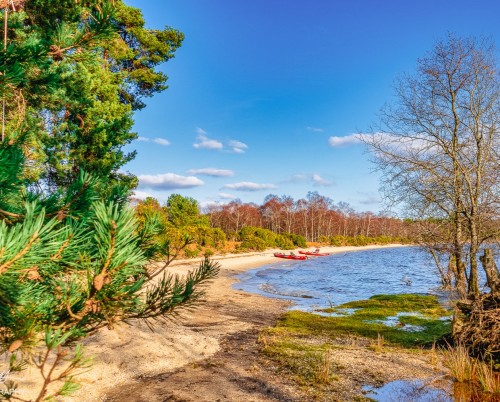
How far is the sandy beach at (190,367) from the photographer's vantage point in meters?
7.22

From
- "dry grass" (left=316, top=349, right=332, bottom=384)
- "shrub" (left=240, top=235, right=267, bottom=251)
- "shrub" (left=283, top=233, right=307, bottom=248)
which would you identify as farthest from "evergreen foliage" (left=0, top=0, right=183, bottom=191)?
"shrub" (left=283, top=233, right=307, bottom=248)

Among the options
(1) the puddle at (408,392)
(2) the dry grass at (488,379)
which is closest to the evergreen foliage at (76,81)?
(1) the puddle at (408,392)

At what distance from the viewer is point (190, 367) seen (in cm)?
878

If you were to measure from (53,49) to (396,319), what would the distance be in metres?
17.2

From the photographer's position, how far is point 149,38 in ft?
69.7

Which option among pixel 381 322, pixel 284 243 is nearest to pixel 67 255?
pixel 381 322

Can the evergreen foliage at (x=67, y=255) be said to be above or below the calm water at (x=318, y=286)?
above

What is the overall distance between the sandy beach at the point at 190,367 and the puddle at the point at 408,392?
41 cm

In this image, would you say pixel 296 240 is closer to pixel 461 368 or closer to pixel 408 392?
pixel 461 368

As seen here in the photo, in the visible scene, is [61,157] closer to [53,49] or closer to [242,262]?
[53,49]

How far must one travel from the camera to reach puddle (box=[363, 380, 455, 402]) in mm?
7234

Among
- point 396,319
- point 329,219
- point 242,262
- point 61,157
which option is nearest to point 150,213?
point 61,157

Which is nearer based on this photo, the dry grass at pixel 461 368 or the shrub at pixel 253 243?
the dry grass at pixel 461 368

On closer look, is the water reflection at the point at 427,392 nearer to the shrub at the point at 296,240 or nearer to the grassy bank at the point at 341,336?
the grassy bank at the point at 341,336
